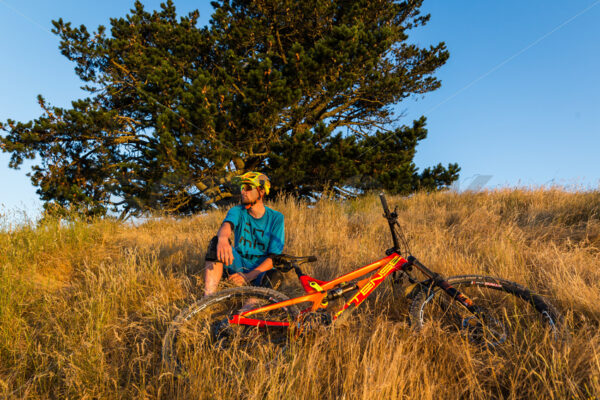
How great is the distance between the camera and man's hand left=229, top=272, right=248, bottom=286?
9.70ft

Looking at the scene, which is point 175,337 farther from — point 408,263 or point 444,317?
point 444,317

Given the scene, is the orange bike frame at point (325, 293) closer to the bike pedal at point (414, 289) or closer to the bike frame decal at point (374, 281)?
the bike frame decal at point (374, 281)

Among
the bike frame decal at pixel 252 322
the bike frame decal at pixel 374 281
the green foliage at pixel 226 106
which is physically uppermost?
the green foliage at pixel 226 106

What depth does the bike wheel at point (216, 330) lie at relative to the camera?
206 centimetres

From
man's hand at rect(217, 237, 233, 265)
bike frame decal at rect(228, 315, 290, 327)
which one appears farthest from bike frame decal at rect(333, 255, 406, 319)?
man's hand at rect(217, 237, 233, 265)

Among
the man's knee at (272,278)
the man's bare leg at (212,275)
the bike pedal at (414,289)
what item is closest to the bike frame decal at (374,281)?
the bike pedal at (414,289)

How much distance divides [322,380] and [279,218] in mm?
1679

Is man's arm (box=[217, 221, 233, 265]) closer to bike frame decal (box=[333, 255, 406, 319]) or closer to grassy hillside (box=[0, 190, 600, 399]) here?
grassy hillside (box=[0, 190, 600, 399])

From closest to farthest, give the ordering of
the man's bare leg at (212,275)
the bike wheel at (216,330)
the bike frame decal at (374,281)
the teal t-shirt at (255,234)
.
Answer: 1. the bike wheel at (216,330)
2. the bike frame decal at (374,281)
3. the man's bare leg at (212,275)
4. the teal t-shirt at (255,234)

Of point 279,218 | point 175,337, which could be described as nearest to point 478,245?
point 279,218

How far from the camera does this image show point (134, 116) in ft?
38.7

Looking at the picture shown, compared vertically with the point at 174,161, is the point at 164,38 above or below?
above

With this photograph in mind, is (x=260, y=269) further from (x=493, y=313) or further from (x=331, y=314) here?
(x=493, y=313)

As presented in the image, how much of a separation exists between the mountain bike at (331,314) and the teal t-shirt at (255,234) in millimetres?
600
